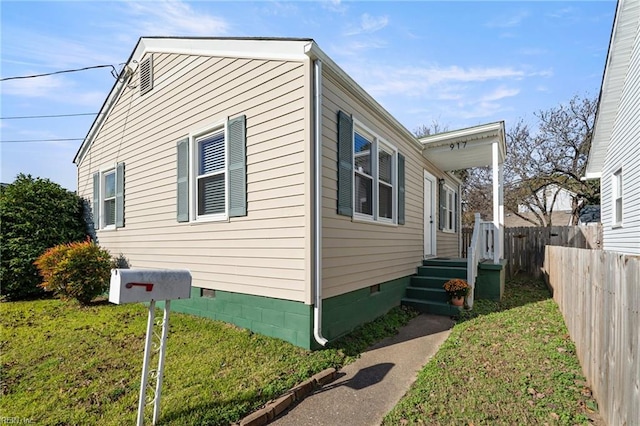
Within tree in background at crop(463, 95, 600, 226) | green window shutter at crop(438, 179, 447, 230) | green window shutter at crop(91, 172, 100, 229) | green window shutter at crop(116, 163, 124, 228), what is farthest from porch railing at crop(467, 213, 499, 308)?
tree in background at crop(463, 95, 600, 226)

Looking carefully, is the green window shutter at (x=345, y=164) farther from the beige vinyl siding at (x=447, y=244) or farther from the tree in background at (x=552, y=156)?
the tree in background at (x=552, y=156)

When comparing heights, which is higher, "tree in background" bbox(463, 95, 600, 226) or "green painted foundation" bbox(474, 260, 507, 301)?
"tree in background" bbox(463, 95, 600, 226)

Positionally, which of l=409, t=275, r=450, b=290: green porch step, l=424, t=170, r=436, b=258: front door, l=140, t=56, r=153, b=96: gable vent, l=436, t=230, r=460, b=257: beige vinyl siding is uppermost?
l=140, t=56, r=153, b=96: gable vent

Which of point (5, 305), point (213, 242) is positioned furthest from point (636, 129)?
point (5, 305)

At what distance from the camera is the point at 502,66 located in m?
10.1

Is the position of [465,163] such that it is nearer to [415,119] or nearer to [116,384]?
[116,384]

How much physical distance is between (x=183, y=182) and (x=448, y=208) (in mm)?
8045

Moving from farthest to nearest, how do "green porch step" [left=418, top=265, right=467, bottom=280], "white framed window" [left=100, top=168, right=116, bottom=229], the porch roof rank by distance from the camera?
1. "white framed window" [left=100, top=168, right=116, bottom=229]
2. the porch roof
3. "green porch step" [left=418, top=265, right=467, bottom=280]

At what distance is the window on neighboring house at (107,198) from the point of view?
7780 mm

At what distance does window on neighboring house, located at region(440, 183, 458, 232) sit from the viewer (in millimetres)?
9676

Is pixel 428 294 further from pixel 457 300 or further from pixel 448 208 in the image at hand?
pixel 448 208

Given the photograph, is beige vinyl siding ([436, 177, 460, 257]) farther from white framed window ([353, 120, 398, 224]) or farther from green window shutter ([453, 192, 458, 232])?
white framed window ([353, 120, 398, 224])

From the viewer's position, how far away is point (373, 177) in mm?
5770

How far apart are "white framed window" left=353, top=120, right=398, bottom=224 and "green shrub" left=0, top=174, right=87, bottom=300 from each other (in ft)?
25.5
